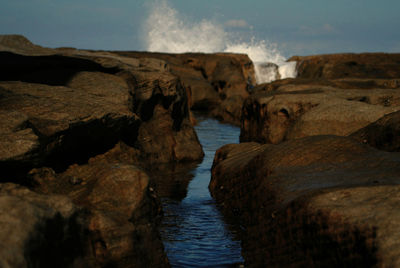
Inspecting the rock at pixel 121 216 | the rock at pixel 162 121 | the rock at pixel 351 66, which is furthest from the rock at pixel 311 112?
the rock at pixel 351 66

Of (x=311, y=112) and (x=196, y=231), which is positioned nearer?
(x=196, y=231)

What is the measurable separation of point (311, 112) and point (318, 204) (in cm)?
538

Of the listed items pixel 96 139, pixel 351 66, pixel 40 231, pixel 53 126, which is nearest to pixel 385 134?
pixel 96 139

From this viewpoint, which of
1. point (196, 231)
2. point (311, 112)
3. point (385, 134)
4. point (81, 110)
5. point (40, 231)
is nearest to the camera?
point (40, 231)

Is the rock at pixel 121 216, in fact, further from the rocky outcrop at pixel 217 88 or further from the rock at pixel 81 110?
the rocky outcrop at pixel 217 88

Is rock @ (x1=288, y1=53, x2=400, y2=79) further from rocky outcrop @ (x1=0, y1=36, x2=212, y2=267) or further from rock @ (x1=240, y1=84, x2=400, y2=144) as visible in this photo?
rocky outcrop @ (x1=0, y1=36, x2=212, y2=267)

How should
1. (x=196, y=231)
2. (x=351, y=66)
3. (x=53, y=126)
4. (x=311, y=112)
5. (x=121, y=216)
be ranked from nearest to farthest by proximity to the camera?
1. (x=121, y=216)
2. (x=196, y=231)
3. (x=53, y=126)
4. (x=311, y=112)
5. (x=351, y=66)

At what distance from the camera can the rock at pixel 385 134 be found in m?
6.96

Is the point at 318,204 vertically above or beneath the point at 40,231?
A: above

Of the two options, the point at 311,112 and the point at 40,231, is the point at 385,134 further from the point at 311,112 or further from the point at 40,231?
the point at 40,231

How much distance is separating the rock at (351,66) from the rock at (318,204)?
91.2 ft

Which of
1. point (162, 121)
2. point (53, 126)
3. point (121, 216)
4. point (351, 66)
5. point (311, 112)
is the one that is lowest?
point (121, 216)

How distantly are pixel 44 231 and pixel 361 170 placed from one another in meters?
3.12

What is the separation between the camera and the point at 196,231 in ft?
20.9
